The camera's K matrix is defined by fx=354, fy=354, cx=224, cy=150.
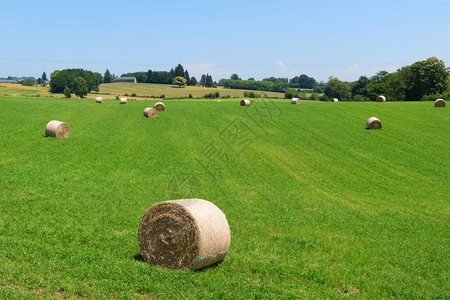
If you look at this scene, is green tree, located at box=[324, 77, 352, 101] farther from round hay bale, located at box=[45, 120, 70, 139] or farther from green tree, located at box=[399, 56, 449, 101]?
round hay bale, located at box=[45, 120, 70, 139]

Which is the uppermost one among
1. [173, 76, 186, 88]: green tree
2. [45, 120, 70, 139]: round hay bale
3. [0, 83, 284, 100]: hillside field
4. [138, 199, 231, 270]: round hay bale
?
[173, 76, 186, 88]: green tree

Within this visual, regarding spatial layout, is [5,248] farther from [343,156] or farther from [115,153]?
[343,156]

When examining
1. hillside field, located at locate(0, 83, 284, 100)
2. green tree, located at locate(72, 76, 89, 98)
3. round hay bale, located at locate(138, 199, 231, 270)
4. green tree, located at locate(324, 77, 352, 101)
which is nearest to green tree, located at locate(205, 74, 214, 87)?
hillside field, located at locate(0, 83, 284, 100)

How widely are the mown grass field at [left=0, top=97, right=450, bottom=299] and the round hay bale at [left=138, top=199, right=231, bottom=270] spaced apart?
44cm

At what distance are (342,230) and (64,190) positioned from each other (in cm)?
1279

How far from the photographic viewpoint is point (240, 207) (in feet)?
53.4

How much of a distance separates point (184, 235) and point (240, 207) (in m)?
6.69

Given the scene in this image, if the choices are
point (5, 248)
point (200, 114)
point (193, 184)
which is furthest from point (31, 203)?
point (200, 114)

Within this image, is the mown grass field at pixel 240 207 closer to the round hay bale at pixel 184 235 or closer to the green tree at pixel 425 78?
the round hay bale at pixel 184 235

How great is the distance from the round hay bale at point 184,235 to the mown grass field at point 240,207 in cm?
44

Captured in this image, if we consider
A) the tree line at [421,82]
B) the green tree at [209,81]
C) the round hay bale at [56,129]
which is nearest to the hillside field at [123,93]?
the tree line at [421,82]

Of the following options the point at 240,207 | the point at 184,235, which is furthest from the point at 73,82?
the point at 184,235

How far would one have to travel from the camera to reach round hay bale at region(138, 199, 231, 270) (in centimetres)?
969

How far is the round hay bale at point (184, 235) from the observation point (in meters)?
9.69
